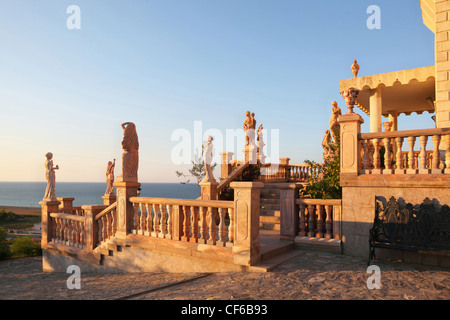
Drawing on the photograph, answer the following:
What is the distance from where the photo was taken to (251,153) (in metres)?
17.6

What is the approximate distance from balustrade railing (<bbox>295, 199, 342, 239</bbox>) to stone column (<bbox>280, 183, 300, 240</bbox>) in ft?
0.47

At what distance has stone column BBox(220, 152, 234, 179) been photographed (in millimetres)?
17031

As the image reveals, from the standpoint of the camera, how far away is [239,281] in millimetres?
5402

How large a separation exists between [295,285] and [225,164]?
12.2 metres

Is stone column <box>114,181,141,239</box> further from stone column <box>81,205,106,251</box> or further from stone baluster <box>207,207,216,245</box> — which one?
stone baluster <box>207,207,216,245</box>

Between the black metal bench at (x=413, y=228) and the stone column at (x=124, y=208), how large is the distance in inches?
238

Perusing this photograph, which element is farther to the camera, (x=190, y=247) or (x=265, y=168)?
(x=265, y=168)

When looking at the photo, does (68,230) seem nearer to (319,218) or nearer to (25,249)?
(319,218)

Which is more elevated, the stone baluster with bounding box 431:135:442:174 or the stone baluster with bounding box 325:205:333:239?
the stone baluster with bounding box 431:135:442:174

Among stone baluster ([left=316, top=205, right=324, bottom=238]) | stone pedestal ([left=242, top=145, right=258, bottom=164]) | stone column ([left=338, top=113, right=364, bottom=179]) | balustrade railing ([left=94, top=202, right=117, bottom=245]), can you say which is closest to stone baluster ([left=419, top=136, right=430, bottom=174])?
stone column ([left=338, top=113, right=364, bottom=179])

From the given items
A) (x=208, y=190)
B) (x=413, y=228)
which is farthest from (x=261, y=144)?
(x=413, y=228)

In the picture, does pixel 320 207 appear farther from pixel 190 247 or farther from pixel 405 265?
pixel 190 247

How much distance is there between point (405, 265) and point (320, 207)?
7.40 feet
